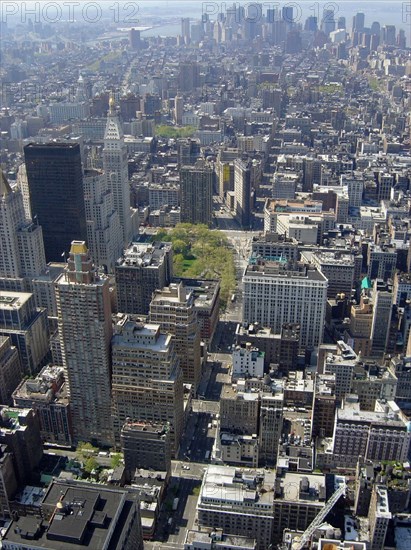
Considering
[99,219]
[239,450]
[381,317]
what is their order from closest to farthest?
[239,450] < [381,317] < [99,219]

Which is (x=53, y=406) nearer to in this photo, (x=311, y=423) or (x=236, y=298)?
(x=311, y=423)

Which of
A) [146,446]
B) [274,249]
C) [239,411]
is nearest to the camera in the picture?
[146,446]

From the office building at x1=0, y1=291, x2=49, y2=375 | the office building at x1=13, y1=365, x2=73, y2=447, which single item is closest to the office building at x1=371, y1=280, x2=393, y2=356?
the office building at x1=13, y1=365, x2=73, y2=447

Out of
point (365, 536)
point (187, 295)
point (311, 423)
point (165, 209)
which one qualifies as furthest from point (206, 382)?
point (165, 209)

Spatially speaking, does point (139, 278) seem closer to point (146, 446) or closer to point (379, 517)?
point (146, 446)

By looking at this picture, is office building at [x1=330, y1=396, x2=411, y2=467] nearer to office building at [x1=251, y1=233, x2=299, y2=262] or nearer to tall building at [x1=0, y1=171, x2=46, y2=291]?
office building at [x1=251, y1=233, x2=299, y2=262]

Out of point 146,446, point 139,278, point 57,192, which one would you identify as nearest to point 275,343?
point 146,446

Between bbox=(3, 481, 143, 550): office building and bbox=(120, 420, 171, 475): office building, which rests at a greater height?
bbox=(3, 481, 143, 550): office building
